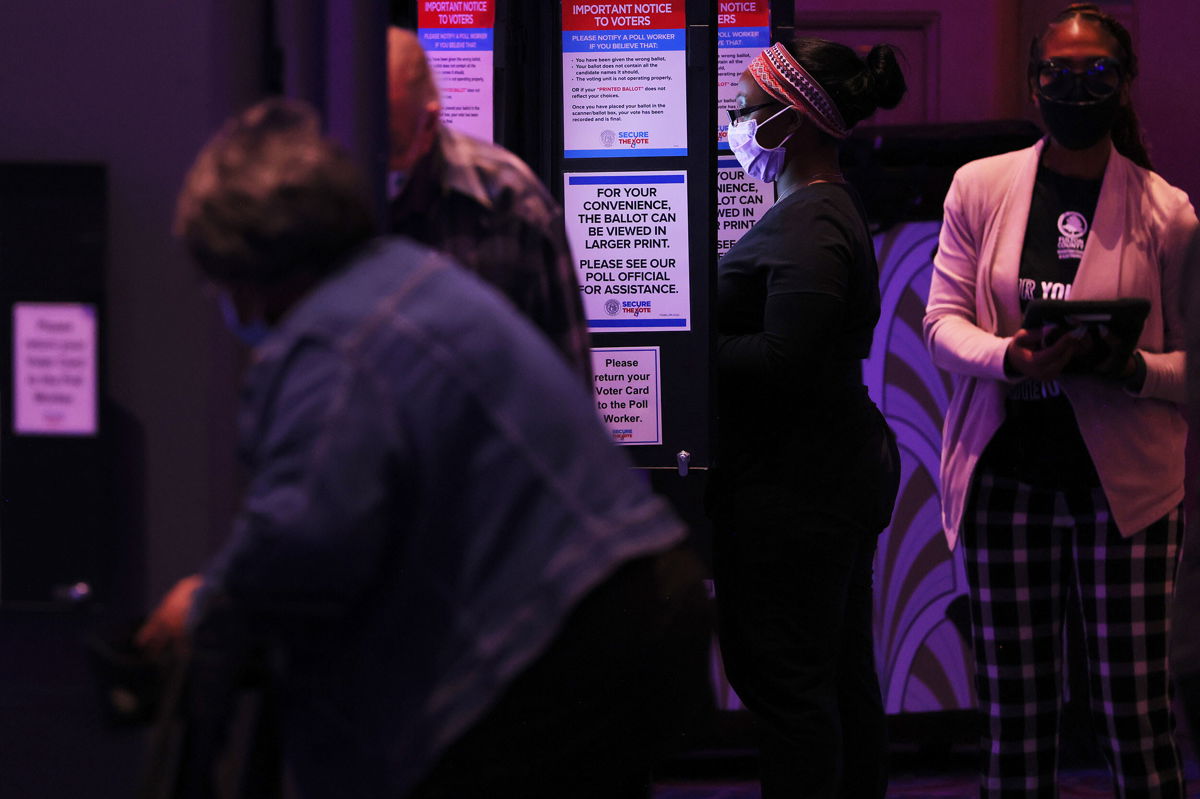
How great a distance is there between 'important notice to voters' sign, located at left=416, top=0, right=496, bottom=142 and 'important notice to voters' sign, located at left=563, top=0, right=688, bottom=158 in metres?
0.17

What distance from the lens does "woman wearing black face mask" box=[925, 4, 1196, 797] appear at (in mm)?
2377

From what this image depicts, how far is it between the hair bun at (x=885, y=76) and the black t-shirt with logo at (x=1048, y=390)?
0.35 metres

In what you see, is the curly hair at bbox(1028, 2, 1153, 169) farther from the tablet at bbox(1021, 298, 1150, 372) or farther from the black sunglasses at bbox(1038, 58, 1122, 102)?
the tablet at bbox(1021, 298, 1150, 372)

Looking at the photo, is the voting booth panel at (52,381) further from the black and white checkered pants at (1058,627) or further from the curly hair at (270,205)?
the black and white checkered pants at (1058,627)

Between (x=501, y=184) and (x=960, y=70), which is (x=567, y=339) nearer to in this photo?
(x=501, y=184)

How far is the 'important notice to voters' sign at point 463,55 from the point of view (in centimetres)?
286

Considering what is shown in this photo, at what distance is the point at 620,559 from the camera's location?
4.67ft

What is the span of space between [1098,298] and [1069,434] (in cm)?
24

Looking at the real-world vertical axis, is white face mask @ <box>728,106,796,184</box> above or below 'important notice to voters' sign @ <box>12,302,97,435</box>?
above

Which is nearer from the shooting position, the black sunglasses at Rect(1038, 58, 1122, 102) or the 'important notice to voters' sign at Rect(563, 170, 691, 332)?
the black sunglasses at Rect(1038, 58, 1122, 102)

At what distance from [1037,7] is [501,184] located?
3031 mm

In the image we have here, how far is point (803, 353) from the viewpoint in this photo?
2.45 meters

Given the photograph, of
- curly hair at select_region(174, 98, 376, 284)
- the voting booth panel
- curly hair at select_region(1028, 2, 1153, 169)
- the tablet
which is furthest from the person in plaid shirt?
curly hair at select_region(1028, 2, 1153, 169)

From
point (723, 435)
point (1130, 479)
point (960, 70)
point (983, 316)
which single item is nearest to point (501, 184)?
point (723, 435)
